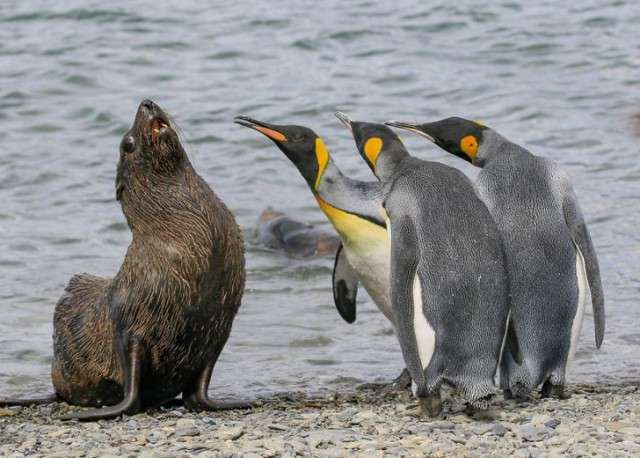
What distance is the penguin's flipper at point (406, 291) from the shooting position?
225 inches

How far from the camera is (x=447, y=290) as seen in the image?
18.9 ft

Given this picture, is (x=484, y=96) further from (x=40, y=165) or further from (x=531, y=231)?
(x=531, y=231)

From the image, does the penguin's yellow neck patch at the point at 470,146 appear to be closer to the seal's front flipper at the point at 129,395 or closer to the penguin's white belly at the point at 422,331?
the penguin's white belly at the point at 422,331

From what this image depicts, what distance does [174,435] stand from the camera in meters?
5.56

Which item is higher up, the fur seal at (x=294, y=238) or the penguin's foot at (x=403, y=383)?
the fur seal at (x=294, y=238)

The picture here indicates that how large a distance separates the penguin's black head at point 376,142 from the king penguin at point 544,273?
2.14ft

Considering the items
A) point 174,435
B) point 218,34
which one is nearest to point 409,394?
point 174,435

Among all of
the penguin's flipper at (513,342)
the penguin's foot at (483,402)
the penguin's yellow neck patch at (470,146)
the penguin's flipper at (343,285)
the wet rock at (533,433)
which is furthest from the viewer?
the penguin's flipper at (343,285)

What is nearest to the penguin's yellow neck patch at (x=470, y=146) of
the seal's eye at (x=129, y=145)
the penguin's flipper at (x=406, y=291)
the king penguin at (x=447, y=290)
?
the king penguin at (x=447, y=290)

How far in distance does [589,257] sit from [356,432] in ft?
4.56

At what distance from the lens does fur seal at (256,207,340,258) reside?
1017cm

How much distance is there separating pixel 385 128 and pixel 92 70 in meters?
9.16

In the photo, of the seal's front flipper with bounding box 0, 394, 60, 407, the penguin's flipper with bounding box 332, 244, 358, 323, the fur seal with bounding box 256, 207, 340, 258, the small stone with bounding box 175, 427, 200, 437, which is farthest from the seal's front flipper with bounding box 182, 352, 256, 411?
the fur seal with bounding box 256, 207, 340, 258

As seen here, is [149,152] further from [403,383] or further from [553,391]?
[553,391]
